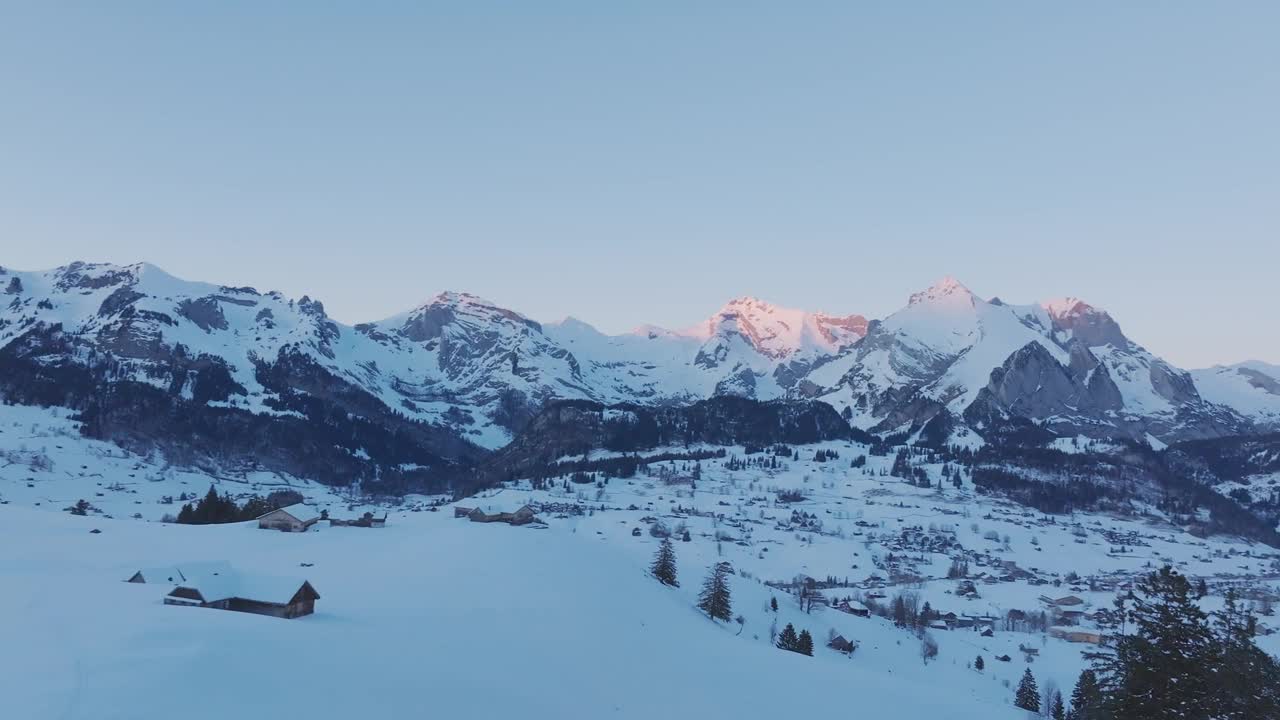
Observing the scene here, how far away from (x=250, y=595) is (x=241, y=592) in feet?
3.09

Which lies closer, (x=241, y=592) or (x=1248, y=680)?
(x=1248, y=680)

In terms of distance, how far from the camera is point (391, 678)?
36969 mm

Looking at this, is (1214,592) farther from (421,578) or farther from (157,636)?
(157,636)

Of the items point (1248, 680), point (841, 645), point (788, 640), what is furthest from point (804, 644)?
point (1248, 680)

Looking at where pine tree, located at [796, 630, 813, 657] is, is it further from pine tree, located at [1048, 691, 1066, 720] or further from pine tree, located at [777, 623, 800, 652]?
pine tree, located at [1048, 691, 1066, 720]

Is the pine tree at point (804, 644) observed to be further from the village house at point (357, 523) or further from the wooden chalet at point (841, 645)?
the village house at point (357, 523)

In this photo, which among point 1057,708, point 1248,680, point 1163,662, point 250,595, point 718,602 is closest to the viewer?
point 1248,680

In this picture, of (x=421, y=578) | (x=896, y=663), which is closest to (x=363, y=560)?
(x=421, y=578)

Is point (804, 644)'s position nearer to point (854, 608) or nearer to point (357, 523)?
point (854, 608)

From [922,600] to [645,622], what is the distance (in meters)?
84.5

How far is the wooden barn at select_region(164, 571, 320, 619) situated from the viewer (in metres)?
46.3

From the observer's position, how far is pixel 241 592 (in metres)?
48.8

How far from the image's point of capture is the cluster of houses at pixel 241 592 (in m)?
46.3

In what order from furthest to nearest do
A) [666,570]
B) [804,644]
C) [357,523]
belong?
[357,523], [666,570], [804,644]
